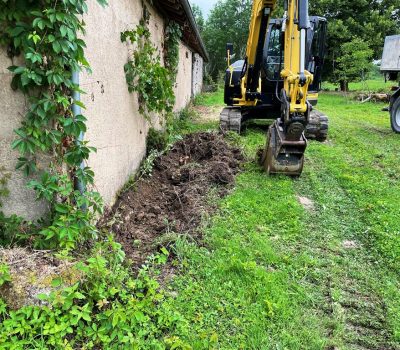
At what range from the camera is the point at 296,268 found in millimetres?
3242

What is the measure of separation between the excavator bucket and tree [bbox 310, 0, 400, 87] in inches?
640

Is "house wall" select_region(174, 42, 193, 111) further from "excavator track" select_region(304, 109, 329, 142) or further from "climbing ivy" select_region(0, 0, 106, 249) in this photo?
"climbing ivy" select_region(0, 0, 106, 249)

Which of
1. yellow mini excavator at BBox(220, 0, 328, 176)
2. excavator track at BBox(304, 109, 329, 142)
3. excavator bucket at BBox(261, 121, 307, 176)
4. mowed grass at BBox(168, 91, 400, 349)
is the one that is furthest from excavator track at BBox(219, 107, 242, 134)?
mowed grass at BBox(168, 91, 400, 349)

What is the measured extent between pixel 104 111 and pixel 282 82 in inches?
211

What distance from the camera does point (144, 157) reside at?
5875 mm

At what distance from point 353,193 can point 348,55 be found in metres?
16.2

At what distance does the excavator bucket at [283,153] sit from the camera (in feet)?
17.2

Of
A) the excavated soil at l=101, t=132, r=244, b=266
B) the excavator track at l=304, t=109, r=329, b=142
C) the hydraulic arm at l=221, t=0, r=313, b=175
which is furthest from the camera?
the excavator track at l=304, t=109, r=329, b=142

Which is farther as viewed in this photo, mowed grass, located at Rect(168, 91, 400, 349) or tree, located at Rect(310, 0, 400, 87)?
tree, located at Rect(310, 0, 400, 87)

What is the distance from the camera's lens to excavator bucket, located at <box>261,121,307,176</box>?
206 inches

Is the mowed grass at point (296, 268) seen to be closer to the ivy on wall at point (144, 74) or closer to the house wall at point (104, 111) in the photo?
the house wall at point (104, 111)

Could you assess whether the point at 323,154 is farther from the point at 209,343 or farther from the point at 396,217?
the point at 209,343

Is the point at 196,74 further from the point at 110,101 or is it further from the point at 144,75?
the point at 110,101

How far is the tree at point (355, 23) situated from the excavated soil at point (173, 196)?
16223 millimetres
